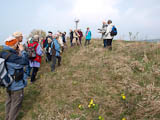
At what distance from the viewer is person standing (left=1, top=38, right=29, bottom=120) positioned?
96.3 inches

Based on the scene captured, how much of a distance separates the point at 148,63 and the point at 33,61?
15.7ft

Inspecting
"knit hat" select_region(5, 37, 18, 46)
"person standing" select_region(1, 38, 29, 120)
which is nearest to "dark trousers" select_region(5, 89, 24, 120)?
"person standing" select_region(1, 38, 29, 120)

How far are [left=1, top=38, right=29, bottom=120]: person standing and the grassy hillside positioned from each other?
57 cm

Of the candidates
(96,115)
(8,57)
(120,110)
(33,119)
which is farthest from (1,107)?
(120,110)

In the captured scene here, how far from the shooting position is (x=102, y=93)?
10.9ft

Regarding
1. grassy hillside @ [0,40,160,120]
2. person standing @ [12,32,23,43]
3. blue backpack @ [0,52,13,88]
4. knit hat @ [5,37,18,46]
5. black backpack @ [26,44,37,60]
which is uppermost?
person standing @ [12,32,23,43]

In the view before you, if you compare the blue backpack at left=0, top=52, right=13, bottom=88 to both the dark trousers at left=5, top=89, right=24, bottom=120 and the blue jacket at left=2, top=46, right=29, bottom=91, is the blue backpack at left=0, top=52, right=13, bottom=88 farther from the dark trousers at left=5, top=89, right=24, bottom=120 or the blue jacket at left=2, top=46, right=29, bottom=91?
the dark trousers at left=5, top=89, right=24, bottom=120

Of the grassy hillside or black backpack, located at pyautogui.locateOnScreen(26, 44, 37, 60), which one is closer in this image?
the grassy hillside

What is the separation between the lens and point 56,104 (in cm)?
319

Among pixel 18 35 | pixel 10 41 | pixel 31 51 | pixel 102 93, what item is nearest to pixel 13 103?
pixel 10 41

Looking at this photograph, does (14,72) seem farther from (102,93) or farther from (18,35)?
(102,93)

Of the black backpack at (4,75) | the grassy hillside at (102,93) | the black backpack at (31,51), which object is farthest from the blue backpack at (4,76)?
the black backpack at (31,51)

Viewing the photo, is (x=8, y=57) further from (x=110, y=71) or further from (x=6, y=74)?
(x=110, y=71)

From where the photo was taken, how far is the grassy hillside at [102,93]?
2633 millimetres
